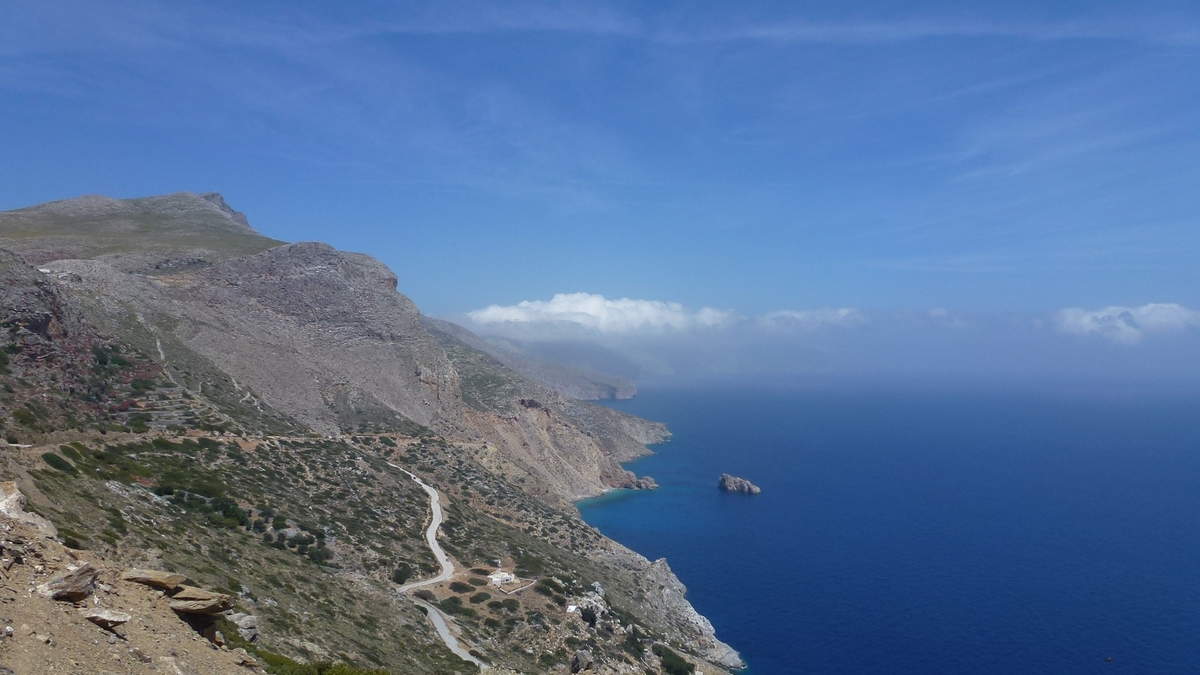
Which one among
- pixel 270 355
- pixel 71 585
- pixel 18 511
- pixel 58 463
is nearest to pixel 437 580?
pixel 58 463

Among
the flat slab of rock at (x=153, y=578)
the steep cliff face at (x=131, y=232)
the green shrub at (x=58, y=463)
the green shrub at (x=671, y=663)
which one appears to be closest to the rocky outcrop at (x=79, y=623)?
the flat slab of rock at (x=153, y=578)

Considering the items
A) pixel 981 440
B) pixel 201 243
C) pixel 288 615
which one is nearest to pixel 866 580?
pixel 288 615

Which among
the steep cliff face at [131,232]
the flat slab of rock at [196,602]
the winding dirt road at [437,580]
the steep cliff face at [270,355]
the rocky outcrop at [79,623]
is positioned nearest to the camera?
the rocky outcrop at [79,623]

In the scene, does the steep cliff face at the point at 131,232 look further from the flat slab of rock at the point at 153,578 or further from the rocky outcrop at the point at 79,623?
the rocky outcrop at the point at 79,623

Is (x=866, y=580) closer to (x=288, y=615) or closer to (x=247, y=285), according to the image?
(x=288, y=615)

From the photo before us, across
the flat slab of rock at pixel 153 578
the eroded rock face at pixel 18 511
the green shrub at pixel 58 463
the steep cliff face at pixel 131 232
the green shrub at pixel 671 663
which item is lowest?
the green shrub at pixel 671 663

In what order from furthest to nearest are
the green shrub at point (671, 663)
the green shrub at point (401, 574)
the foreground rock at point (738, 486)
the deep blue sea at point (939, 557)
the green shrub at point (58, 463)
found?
the foreground rock at point (738, 486) < the deep blue sea at point (939, 557) < the green shrub at point (671, 663) < the green shrub at point (401, 574) < the green shrub at point (58, 463)

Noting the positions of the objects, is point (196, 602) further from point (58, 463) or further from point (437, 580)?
point (437, 580)
